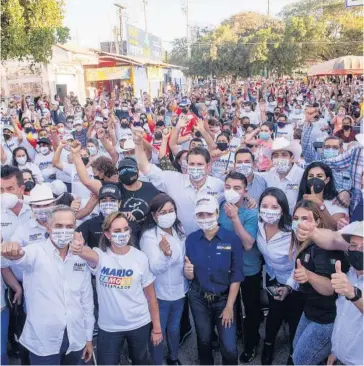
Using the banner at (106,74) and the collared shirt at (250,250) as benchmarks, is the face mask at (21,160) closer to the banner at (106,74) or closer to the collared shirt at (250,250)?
the collared shirt at (250,250)

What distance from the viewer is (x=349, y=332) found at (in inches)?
101

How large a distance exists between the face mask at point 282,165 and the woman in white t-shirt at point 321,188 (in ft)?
1.79

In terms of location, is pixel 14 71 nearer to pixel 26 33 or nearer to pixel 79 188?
pixel 26 33

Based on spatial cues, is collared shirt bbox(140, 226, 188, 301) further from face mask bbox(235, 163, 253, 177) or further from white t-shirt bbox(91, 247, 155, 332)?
face mask bbox(235, 163, 253, 177)

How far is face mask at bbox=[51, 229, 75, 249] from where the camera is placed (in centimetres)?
303

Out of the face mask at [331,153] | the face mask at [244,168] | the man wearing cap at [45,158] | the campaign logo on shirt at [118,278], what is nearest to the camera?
the campaign logo on shirt at [118,278]

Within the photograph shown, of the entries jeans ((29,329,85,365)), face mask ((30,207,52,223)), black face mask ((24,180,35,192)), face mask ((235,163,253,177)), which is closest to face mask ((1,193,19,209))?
face mask ((30,207,52,223))

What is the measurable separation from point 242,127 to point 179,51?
5115cm

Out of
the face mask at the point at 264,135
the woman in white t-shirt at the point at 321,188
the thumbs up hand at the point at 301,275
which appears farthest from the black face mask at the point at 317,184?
the face mask at the point at 264,135

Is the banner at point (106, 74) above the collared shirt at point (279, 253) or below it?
above

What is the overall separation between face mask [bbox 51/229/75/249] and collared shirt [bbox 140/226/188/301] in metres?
0.66

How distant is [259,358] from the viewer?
3963mm

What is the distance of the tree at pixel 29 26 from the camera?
14383 millimetres

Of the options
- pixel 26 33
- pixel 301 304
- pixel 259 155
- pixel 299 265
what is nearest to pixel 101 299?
pixel 299 265
